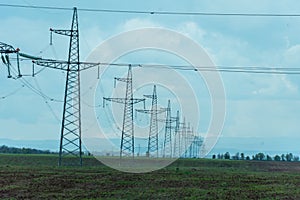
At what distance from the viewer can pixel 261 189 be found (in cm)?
3036

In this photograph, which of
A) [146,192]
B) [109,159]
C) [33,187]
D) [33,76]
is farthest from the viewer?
[109,159]

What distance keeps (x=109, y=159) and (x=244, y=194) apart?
5372cm

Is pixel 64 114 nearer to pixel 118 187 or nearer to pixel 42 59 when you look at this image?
pixel 42 59

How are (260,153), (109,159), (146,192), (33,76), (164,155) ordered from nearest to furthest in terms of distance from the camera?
(146,192) < (33,76) < (109,159) < (164,155) < (260,153)

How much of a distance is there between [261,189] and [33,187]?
13.2 meters

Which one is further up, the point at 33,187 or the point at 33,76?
the point at 33,76

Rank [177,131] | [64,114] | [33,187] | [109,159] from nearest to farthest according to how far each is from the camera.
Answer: [33,187]
[64,114]
[109,159]
[177,131]

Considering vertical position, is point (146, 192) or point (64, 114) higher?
point (64, 114)

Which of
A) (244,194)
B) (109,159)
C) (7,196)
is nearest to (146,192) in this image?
(244,194)

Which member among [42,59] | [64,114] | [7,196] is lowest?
[7,196]

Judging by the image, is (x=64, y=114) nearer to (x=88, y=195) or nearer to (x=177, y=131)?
(x=88, y=195)

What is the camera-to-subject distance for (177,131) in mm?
105750

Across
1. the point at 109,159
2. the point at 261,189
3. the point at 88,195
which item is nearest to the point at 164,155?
the point at 109,159

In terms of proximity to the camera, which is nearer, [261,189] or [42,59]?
[261,189]
